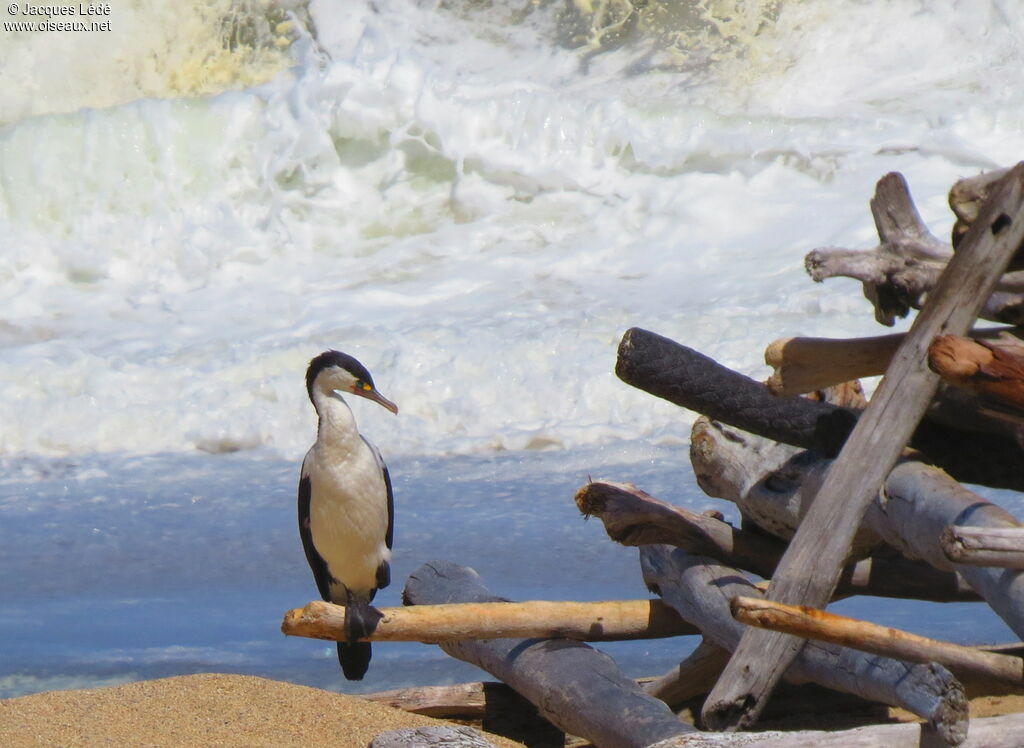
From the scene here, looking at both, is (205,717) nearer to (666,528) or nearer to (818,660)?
(666,528)

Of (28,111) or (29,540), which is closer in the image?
(29,540)

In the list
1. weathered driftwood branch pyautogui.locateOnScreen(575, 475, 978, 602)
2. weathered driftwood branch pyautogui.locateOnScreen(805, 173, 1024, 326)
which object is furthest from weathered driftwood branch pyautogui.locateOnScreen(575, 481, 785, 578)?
weathered driftwood branch pyautogui.locateOnScreen(805, 173, 1024, 326)

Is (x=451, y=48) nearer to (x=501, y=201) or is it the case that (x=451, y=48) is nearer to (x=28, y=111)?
(x=501, y=201)

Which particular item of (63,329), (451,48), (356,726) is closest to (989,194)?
(356,726)

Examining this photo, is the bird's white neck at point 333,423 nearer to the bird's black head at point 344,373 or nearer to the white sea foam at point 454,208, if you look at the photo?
the bird's black head at point 344,373

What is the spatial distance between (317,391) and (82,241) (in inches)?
402

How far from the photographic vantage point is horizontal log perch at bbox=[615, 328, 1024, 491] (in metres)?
3.89

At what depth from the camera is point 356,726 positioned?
4.20m

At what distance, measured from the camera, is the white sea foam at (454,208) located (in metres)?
9.84

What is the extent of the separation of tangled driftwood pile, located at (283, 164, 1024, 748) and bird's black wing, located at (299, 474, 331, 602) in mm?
396

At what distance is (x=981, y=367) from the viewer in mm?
3055

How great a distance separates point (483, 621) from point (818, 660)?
99cm

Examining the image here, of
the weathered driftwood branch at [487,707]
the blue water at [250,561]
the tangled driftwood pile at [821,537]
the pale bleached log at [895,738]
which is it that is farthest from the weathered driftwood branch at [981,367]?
the blue water at [250,561]

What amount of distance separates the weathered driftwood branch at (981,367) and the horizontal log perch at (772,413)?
811 mm
